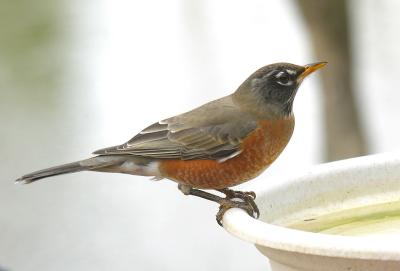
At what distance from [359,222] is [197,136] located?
1.15m

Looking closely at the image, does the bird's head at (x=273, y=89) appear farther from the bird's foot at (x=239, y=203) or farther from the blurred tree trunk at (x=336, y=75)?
the blurred tree trunk at (x=336, y=75)

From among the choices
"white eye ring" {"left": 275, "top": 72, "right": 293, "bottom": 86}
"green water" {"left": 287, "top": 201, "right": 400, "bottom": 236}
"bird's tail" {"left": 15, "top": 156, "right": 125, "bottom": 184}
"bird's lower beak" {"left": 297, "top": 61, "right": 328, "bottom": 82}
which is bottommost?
"green water" {"left": 287, "top": 201, "right": 400, "bottom": 236}

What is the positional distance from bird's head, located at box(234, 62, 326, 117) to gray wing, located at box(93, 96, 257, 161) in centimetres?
8

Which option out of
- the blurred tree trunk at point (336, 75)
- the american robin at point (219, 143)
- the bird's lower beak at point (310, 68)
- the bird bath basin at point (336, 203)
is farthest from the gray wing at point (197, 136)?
the blurred tree trunk at point (336, 75)

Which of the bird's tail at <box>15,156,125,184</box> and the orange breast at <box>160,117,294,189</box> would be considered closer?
the orange breast at <box>160,117,294,189</box>

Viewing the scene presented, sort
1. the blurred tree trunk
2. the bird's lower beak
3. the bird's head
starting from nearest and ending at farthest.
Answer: the bird's lower beak < the bird's head < the blurred tree trunk

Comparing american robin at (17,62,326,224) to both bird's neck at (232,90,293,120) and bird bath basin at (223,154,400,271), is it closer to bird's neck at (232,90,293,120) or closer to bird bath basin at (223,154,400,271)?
bird's neck at (232,90,293,120)

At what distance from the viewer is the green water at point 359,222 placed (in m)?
3.24

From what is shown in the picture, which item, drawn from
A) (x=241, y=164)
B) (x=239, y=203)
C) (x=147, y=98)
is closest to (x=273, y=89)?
(x=241, y=164)

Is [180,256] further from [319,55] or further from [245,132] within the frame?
[245,132]

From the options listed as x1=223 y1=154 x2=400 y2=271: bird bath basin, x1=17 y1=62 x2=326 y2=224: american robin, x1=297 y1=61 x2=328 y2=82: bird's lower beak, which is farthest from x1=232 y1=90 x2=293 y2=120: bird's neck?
x1=223 y1=154 x2=400 y2=271: bird bath basin

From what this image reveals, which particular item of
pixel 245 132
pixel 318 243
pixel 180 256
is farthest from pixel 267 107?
pixel 180 256

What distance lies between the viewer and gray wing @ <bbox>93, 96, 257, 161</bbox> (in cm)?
420

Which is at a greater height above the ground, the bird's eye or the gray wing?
the bird's eye
